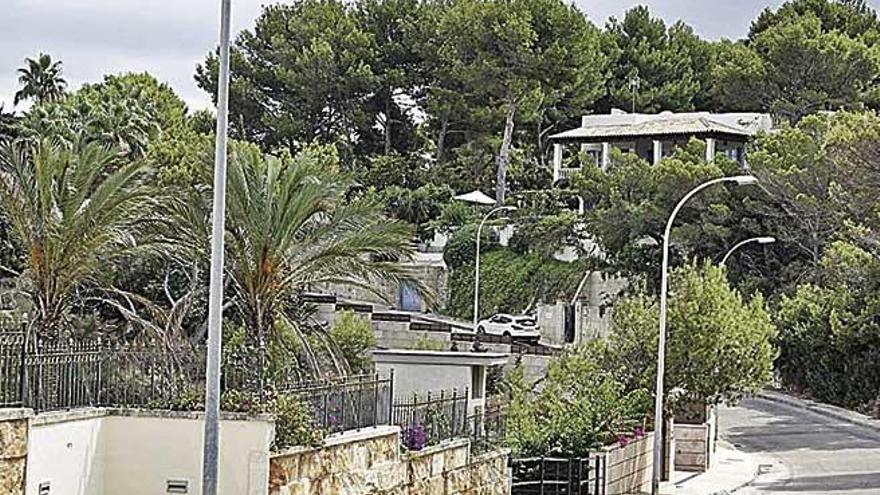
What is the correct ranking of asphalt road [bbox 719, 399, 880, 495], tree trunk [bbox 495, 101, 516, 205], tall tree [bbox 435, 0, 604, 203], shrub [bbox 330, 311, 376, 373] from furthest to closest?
tree trunk [bbox 495, 101, 516, 205], tall tree [bbox 435, 0, 604, 203], shrub [bbox 330, 311, 376, 373], asphalt road [bbox 719, 399, 880, 495]

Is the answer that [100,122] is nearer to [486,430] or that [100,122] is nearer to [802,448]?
[802,448]

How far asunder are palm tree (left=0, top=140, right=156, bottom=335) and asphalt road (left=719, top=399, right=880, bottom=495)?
55.4 feet

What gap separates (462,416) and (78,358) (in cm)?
933

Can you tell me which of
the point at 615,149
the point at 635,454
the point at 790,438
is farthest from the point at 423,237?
the point at 635,454

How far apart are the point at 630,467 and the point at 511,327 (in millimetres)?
30903

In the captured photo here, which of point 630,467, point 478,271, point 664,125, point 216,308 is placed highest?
point 664,125

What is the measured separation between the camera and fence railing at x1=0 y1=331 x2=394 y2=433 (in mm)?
17594

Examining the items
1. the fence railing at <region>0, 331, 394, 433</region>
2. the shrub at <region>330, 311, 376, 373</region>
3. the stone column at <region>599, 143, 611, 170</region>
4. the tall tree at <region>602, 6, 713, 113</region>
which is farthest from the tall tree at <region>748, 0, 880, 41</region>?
the fence railing at <region>0, 331, 394, 433</region>

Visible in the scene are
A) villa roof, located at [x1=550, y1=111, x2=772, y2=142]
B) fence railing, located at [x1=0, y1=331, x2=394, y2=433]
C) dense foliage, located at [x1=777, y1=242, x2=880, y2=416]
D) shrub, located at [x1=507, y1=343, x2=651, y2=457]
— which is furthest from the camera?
villa roof, located at [x1=550, y1=111, x2=772, y2=142]

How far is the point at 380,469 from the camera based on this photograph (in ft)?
72.4

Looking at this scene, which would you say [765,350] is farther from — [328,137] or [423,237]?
[328,137]

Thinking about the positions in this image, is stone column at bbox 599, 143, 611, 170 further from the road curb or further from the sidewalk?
the sidewalk

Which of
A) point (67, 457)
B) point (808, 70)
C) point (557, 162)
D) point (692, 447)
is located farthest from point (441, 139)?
point (67, 457)

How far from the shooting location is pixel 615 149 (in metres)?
73.4
